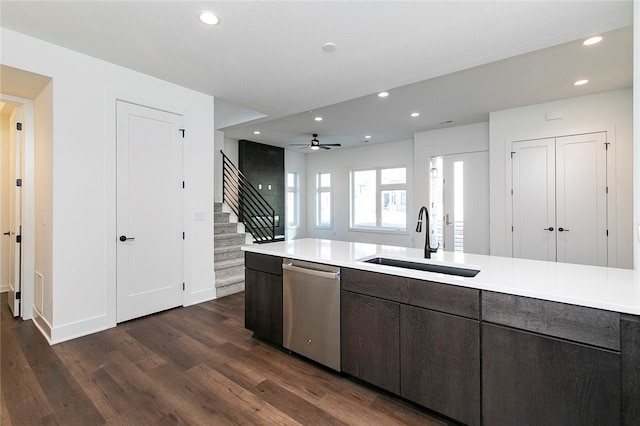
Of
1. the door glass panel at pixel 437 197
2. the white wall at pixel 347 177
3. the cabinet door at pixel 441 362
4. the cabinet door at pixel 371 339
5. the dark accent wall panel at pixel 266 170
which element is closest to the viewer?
the cabinet door at pixel 441 362

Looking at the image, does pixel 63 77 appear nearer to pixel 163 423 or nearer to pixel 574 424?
pixel 163 423

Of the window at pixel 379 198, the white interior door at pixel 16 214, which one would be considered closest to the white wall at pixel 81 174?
the white interior door at pixel 16 214

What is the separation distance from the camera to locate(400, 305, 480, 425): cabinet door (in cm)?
162

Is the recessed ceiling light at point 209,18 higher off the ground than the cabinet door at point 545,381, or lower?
higher

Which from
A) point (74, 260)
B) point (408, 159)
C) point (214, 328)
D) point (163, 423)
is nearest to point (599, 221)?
point (408, 159)

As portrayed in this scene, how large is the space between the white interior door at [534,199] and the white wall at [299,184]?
5.78m

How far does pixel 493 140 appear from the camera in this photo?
512 centimetres

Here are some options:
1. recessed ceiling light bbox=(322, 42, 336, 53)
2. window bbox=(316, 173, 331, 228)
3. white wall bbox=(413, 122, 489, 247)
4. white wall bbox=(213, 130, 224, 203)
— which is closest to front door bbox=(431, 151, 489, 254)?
white wall bbox=(413, 122, 489, 247)

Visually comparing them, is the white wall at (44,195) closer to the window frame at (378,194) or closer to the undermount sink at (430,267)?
the undermount sink at (430,267)

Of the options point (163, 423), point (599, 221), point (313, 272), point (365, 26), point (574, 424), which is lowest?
point (163, 423)

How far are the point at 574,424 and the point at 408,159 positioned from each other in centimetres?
654

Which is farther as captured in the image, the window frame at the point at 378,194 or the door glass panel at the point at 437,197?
the window frame at the point at 378,194

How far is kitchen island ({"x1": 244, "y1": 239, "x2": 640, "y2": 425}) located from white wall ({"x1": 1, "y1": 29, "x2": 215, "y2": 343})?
2452 mm

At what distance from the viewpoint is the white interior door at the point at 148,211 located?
3.27m
